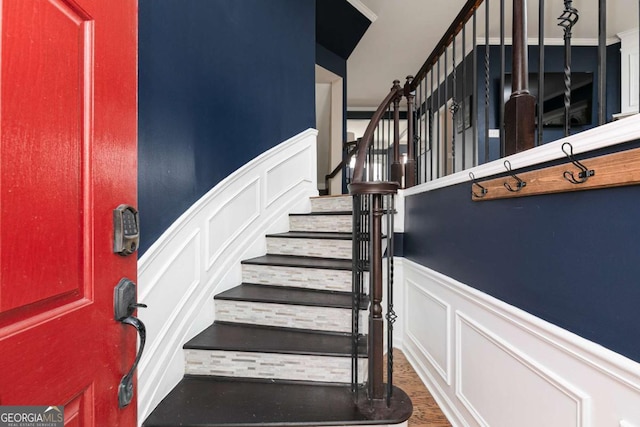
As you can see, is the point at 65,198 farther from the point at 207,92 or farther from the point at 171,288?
the point at 207,92

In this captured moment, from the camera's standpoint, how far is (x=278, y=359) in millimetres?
1590

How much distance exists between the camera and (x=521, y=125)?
1191 millimetres

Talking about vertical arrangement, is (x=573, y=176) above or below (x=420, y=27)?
below

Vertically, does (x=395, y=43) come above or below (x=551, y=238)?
above

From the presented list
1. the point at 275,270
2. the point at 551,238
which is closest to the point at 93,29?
the point at 551,238

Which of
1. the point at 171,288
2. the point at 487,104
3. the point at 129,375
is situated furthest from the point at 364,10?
the point at 129,375

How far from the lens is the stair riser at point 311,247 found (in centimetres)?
231

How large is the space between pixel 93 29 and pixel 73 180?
0.30 m

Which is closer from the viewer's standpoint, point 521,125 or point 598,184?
point 598,184

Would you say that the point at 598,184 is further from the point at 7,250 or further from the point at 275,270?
the point at 275,270

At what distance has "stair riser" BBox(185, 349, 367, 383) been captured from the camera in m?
1.58

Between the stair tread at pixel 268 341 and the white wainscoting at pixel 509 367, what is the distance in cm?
53

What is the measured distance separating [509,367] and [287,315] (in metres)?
1.11

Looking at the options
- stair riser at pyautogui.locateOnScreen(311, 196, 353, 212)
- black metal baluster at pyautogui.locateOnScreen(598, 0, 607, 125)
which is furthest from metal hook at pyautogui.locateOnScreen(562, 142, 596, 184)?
stair riser at pyautogui.locateOnScreen(311, 196, 353, 212)
